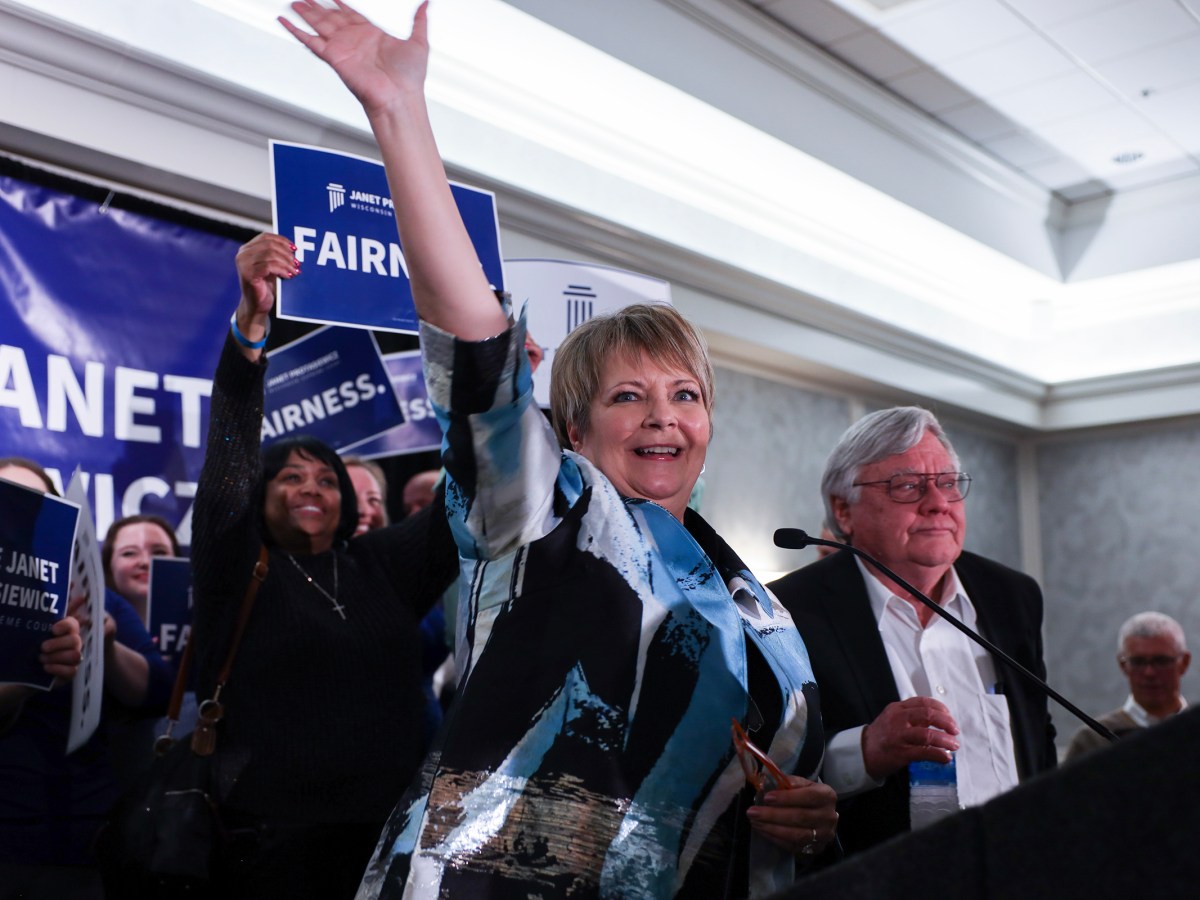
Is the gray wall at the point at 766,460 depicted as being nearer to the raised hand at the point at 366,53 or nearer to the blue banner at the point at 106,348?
the blue banner at the point at 106,348

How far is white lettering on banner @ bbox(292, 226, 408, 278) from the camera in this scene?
2.51m

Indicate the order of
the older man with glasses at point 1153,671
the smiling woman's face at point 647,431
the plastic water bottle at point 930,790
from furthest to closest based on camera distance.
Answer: the older man with glasses at point 1153,671 → the plastic water bottle at point 930,790 → the smiling woman's face at point 647,431

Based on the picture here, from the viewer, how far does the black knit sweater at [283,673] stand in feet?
7.04

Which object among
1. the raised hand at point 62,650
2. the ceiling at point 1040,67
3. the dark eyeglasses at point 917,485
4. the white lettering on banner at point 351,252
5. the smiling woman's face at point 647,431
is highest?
the ceiling at point 1040,67

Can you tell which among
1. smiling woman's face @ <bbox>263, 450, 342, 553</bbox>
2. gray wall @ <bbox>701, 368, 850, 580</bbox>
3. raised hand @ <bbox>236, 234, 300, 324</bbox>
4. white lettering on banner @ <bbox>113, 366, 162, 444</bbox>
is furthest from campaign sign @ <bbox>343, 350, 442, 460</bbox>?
gray wall @ <bbox>701, 368, 850, 580</bbox>

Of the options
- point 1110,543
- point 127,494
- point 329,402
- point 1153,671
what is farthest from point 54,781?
point 1110,543

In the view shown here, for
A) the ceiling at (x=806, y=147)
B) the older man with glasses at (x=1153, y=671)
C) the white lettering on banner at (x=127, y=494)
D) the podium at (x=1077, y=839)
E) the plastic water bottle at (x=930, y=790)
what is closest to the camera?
the podium at (x=1077, y=839)

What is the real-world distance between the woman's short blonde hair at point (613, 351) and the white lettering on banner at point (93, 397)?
79.3 inches

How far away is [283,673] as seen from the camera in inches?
87.0

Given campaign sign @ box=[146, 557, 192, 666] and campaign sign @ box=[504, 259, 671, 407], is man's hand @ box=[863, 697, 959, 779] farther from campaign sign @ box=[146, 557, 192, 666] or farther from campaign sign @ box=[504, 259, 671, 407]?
campaign sign @ box=[146, 557, 192, 666]

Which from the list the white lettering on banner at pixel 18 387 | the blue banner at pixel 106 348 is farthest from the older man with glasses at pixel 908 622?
the white lettering on banner at pixel 18 387

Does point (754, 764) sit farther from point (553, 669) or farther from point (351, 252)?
point (351, 252)

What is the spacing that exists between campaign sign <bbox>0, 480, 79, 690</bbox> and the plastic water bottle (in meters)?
1.55

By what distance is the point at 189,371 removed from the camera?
3.21 m
